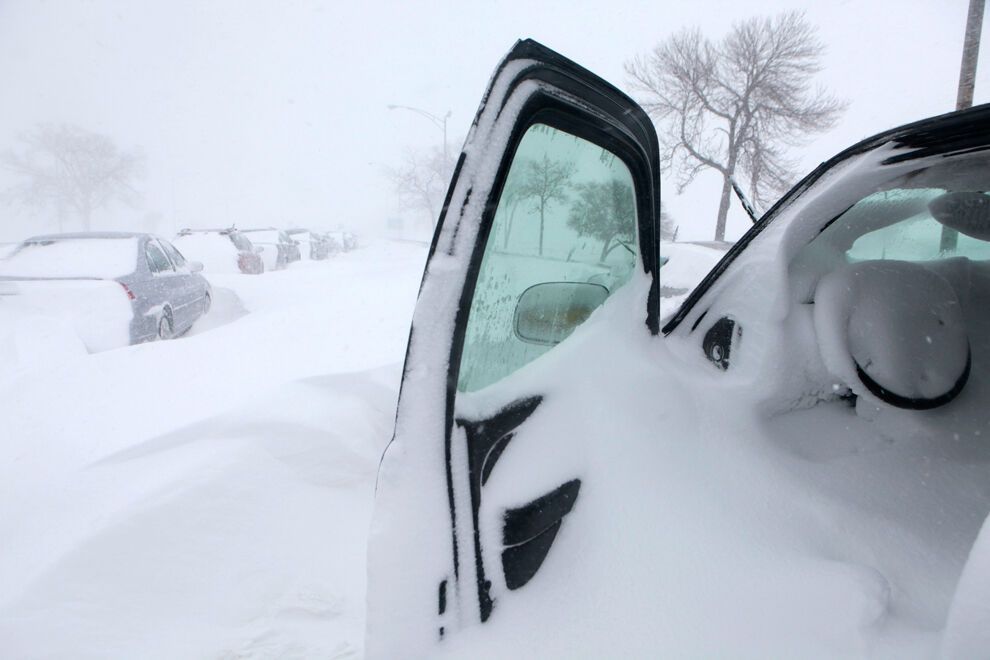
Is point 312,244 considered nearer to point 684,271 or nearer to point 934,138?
point 684,271

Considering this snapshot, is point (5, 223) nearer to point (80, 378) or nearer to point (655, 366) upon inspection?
point (80, 378)

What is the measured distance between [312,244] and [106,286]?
22256 millimetres

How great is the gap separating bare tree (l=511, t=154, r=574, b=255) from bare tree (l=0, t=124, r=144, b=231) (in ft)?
183

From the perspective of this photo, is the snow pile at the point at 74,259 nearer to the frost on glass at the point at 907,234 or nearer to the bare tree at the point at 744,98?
the frost on glass at the point at 907,234

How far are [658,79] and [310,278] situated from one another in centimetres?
1981

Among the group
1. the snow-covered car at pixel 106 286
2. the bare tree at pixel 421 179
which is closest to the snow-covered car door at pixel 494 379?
the snow-covered car at pixel 106 286

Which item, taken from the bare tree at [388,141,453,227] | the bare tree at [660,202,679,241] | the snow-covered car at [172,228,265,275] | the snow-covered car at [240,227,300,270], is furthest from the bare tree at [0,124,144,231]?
the bare tree at [660,202,679,241]

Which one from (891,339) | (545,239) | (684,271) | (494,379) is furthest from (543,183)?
(684,271)

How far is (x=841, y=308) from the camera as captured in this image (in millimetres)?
1850

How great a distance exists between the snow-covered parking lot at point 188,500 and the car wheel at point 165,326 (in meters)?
2.02

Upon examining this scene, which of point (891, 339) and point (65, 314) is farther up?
point (891, 339)

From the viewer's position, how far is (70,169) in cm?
4447

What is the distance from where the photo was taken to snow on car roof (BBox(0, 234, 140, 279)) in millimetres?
5926

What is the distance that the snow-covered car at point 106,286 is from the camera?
5184 mm
